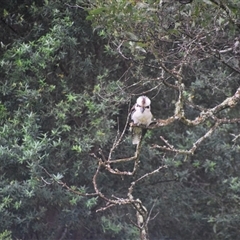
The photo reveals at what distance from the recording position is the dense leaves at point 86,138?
5.76m

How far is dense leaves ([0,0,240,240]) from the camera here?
5.76 metres

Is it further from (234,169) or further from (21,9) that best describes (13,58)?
(234,169)

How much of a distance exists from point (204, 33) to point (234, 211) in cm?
325

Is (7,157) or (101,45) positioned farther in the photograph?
(101,45)

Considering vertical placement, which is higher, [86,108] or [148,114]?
[148,114]

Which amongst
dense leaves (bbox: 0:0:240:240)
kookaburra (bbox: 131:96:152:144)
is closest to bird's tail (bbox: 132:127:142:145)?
kookaburra (bbox: 131:96:152:144)

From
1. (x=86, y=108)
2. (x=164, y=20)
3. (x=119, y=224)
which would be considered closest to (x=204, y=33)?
(x=164, y=20)

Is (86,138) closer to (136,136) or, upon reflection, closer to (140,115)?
(136,136)

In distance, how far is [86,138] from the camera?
5.99 m

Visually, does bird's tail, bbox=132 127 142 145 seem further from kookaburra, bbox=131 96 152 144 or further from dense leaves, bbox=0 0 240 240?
dense leaves, bbox=0 0 240 240

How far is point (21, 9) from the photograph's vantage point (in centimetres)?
629

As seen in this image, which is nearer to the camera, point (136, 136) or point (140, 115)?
point (140, 115)

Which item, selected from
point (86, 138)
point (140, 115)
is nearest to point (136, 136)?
point (140, 115)

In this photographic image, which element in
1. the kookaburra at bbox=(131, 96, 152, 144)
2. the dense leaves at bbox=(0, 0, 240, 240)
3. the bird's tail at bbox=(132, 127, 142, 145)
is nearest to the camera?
the kookaburra at bbox=(131, 96, 152, 144)
